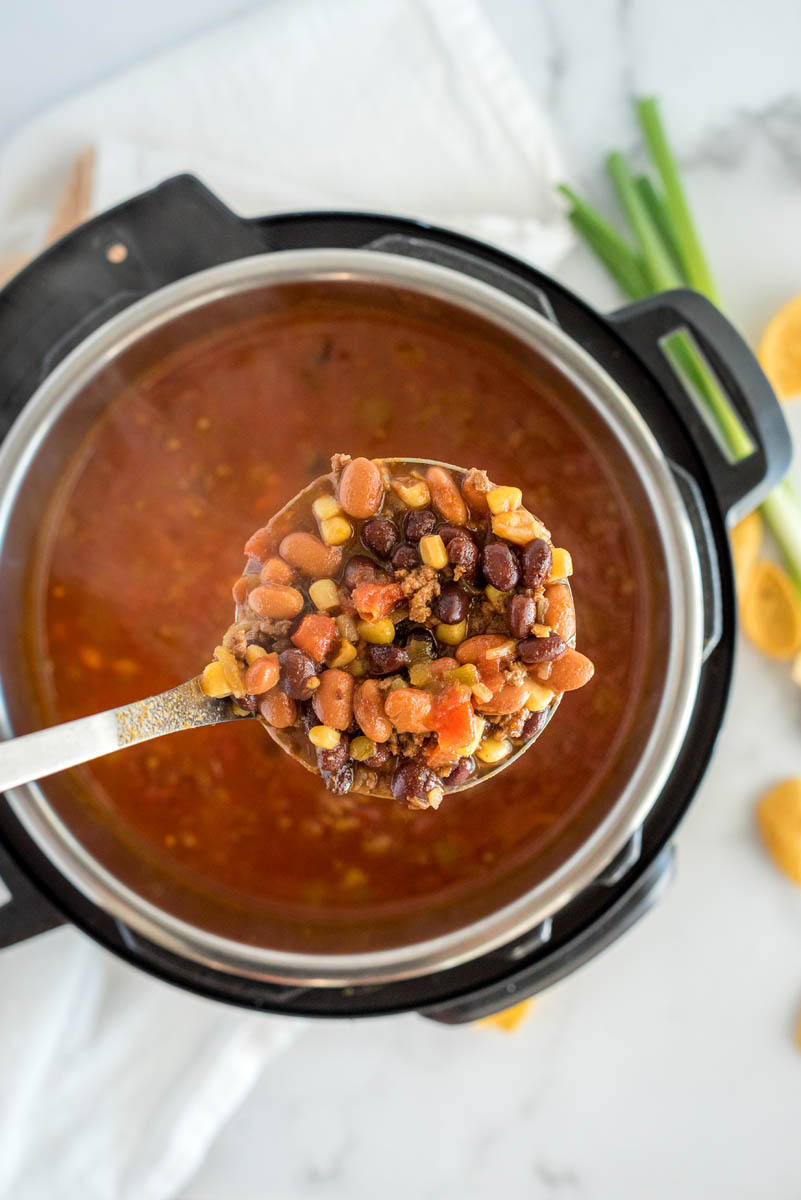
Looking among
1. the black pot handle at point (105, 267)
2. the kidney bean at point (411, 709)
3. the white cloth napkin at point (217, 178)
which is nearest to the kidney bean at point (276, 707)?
the kidney bean at point (411, 709)

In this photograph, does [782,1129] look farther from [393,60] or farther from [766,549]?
[393,60]

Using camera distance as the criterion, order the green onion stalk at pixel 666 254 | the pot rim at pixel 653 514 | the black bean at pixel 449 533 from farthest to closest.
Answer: the green onion stalk at pixel 666 254 < the pot rim at pixel 653 514 < the black bean at pixel 449 533

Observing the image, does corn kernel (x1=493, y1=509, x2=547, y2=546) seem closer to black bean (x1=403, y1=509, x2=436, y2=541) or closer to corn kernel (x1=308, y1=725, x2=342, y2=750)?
black bean (x1=403, y1=509, x2=436, y2=541)

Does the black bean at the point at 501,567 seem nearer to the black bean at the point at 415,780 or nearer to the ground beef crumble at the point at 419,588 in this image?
the ground beef crumble at the point at 419,588

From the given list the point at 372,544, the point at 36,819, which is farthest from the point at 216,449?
the point at 36,819

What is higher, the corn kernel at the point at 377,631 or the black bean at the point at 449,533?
the black bean at the point at 449,533
